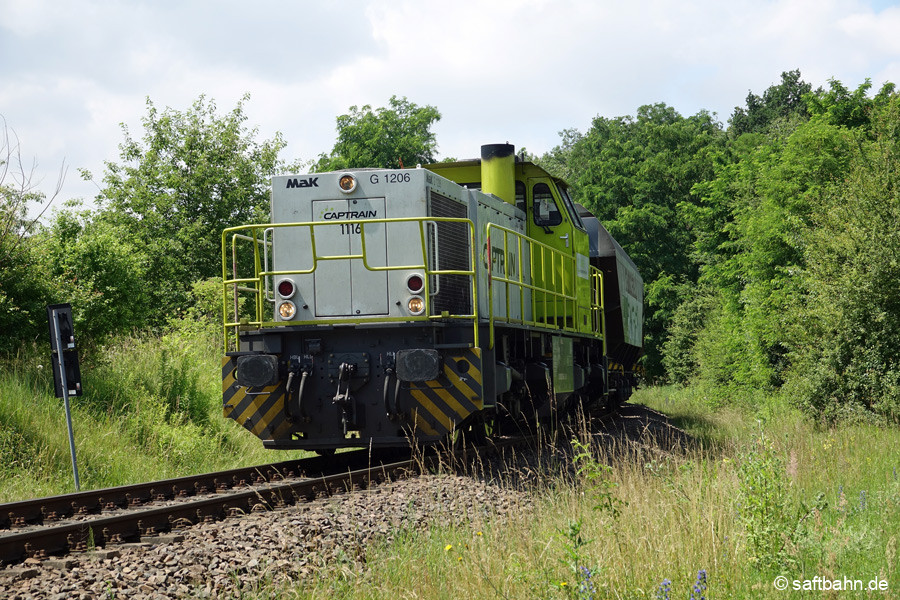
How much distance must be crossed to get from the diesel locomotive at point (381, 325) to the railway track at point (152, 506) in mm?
436

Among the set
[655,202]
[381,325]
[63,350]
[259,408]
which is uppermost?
[655,202]

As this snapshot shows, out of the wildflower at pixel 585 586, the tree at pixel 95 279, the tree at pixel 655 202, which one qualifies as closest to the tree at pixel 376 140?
the tree at pixel 655 202

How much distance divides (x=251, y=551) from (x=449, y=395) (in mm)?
3247

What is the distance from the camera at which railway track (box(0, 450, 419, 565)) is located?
18.2ft

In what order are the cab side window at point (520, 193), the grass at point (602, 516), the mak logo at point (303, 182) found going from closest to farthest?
the grass at point (602, 516), the mak logo at point (303, 182), the cab side window at point (520, 193)

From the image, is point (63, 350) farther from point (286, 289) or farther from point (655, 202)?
point (655, 202)

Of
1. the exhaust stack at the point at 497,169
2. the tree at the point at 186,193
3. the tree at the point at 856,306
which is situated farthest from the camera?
the tree at the point at 186,193

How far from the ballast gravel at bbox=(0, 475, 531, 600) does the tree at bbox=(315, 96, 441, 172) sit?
107ft

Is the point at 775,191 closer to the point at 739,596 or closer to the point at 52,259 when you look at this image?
the point at 52,259

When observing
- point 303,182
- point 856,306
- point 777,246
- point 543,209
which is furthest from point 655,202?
point 303,182

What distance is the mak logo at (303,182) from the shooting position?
9.26 m

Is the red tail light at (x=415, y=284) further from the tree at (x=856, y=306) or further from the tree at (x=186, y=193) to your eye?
the tree at (x=186, y=193)

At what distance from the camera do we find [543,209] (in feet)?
39.9

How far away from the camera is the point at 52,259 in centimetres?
1271
